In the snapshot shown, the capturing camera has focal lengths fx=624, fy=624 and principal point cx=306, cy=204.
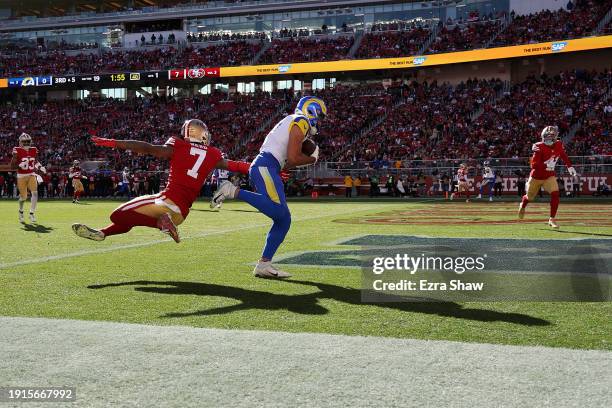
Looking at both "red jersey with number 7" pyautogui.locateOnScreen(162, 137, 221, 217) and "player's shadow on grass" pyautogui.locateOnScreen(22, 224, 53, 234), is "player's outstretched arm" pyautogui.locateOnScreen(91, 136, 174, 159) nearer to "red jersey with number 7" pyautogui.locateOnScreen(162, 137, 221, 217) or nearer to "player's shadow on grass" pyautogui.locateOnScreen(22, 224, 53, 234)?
"red jersey with number 7" pyautogui.locateOnScreen(162, 137, 221, 217)

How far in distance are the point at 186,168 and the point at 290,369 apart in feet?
12.8

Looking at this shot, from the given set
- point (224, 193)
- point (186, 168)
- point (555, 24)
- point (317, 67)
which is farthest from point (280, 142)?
point (317, 67)

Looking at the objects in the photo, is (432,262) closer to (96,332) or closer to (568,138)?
(96,332)

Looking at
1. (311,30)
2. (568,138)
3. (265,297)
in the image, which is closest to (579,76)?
(568,138)

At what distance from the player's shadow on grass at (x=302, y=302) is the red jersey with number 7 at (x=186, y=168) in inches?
40.9

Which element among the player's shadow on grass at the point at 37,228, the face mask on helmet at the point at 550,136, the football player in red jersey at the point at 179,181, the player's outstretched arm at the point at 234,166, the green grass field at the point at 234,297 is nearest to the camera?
the green grass field at the point at 234,297

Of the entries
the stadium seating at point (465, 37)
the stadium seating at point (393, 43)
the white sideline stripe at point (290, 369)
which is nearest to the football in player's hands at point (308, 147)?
the white sideline stripe at point (290, 369)

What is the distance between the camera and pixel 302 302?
5289mm

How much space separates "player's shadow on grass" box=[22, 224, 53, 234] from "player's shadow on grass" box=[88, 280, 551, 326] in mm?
7019

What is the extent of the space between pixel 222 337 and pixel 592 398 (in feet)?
7.23

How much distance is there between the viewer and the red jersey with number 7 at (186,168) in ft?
22.4

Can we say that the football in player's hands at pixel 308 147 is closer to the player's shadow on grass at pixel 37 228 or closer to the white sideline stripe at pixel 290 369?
the white sideline stripe at pixel 290 369

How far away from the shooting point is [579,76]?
36750mm

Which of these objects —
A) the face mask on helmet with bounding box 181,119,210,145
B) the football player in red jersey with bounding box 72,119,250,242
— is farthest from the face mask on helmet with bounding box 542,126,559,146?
the face mask on helmet with bounding box 181,119,210,145
